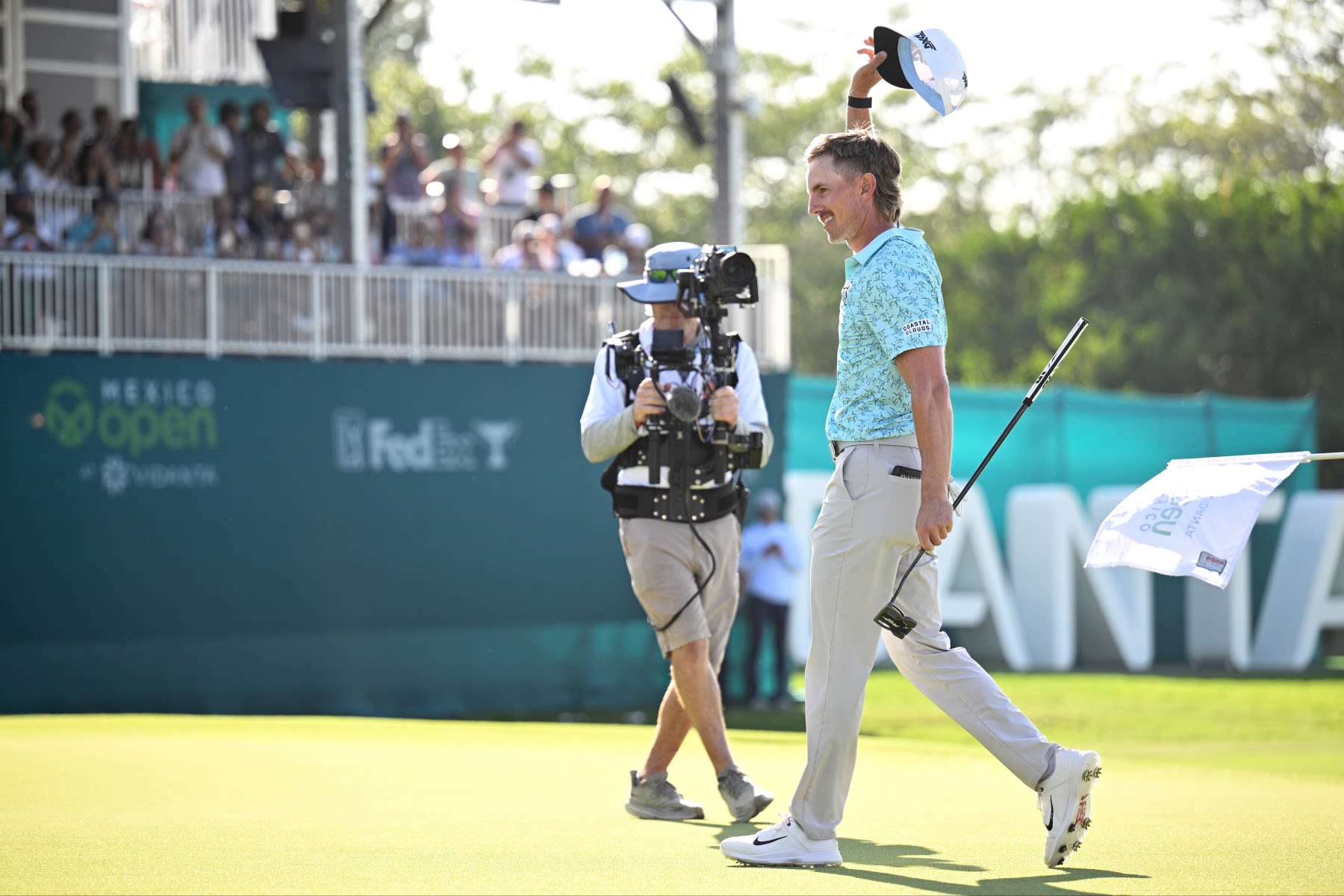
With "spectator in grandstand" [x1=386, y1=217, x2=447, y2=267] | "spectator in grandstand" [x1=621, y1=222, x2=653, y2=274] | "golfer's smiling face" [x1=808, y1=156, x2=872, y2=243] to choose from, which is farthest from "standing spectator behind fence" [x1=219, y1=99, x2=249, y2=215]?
"golfer's smiling face" [x1=808, y1=156, x2=872, y2=243]

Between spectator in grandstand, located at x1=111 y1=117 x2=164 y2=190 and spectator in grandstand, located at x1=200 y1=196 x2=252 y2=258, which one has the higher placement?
spectator in grandstand, located at x1=111 y1=117 x2=164 y2=190

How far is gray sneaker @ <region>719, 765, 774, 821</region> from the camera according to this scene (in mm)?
6891

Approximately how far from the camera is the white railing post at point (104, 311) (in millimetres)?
15922

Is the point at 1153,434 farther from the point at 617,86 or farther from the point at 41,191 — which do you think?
the point at 617,86

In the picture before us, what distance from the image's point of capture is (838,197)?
5.68m

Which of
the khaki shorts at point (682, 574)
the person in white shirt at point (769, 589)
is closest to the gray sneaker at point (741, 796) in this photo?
the khaki shorts at point (682, 574)

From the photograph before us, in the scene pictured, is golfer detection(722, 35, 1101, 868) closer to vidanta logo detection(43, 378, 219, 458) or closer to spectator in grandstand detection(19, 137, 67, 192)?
vidanta logo detection(43, 378, 219, 458)

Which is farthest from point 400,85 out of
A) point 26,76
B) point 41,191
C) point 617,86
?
point 41,191

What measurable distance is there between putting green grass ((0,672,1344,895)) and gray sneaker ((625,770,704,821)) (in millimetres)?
76

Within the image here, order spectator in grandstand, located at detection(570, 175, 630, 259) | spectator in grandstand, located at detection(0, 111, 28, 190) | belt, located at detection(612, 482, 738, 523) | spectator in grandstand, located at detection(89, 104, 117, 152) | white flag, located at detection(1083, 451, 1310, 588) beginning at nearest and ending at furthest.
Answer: white flag, located at detection(1083, 451, 1310, 588)
belt, located at detection(612, 482, 738, 523)
spectator in grandstand, located at detection(0, 111, 28, 190)
spectator in grandstand, located at detection(89, 104, 117, 152)
spectator in grandstand, located at detection(570, 175, 630, 259)

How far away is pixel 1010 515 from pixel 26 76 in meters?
12.3

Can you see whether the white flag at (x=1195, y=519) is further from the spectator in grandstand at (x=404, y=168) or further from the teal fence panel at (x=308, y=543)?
the spectator in grandstand at (x=404, y=168)

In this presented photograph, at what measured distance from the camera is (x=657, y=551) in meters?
7.26

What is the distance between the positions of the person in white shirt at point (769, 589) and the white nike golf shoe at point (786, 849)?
11925 mm
